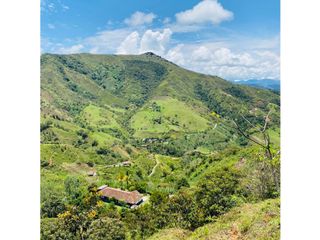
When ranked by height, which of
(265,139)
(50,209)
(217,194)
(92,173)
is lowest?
(92,173)

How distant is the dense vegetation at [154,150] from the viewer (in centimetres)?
491

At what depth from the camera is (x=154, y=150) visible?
113 feet

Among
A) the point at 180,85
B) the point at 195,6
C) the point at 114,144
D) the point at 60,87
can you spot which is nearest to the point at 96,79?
the point at 60,87

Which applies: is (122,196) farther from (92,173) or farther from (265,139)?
(92,173)

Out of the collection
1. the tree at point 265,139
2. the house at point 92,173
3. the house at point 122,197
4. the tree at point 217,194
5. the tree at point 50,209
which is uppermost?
the tree at point 265,139

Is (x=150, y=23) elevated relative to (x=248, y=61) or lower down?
elevated

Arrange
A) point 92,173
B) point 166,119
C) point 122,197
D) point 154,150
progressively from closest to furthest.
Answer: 1. point 122,197
2. point 92,173
3. point 154,150
4. point 166,119

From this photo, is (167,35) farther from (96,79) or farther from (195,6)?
(96,79)

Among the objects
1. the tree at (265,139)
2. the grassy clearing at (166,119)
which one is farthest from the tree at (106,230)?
the grassy clearing at (166,119)

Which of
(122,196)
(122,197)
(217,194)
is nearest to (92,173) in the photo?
(122,196)

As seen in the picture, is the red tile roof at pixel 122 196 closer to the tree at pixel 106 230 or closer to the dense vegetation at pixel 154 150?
the dense vegetation at pixel 154 150

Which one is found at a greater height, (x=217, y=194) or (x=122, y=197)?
(x=217, y=194)
